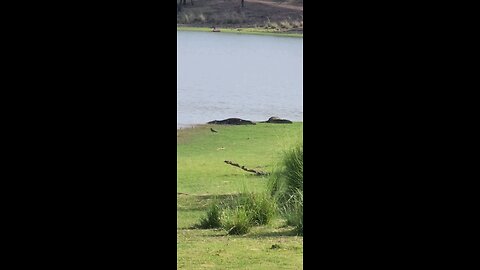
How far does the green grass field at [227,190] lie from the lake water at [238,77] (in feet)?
4.90

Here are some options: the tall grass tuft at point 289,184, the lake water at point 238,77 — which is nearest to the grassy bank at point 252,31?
the lake water at point 238,77

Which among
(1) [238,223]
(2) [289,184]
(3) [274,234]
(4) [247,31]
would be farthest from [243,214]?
(4) [247,31]

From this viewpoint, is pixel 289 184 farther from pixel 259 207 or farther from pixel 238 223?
pixel 238 223

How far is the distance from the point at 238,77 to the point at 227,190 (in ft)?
31.0

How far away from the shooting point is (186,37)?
17703 mm

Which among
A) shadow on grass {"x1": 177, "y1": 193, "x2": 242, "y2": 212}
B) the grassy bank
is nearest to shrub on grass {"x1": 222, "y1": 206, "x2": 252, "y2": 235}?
shadow on grass {"x1": 177, "y1": 193, "x2": 242, "y2": 212}

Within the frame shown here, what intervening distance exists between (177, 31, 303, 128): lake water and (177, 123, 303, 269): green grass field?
4.90ft

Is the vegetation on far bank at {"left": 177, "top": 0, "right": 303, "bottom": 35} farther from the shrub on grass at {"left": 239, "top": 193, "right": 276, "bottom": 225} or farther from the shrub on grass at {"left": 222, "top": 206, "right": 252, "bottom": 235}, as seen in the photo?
the shrub on grass at {"left": 222, "top": 206, "right": 252, "bottom": 235}

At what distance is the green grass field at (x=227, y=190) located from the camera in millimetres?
4801
